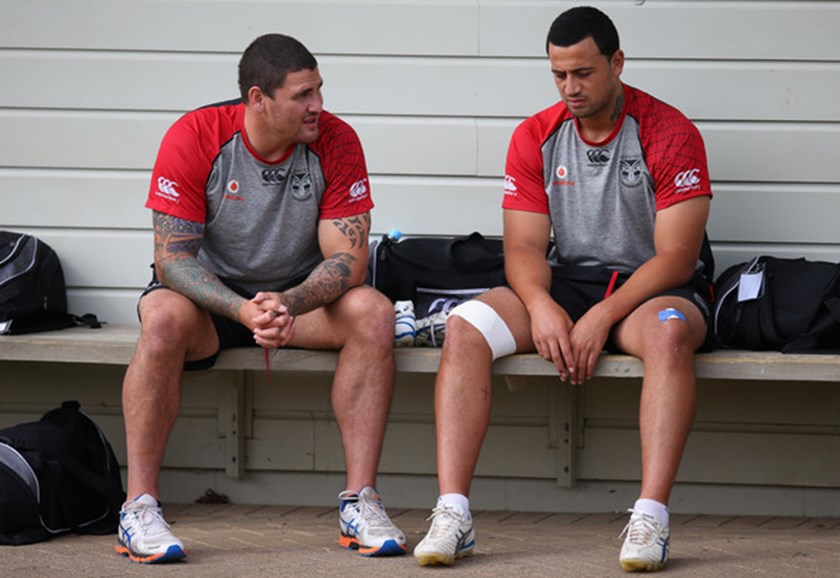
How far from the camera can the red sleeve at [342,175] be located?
167 inches

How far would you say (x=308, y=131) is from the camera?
417cm

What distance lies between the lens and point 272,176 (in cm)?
422

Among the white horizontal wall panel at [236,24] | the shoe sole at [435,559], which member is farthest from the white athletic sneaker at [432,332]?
the white horizontal wall panel at [236,24]

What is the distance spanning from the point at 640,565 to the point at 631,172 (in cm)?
125

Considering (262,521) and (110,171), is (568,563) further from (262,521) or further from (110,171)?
(110,171)

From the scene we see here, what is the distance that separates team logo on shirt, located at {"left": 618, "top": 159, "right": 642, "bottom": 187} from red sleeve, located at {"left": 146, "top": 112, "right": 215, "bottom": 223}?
4.10 ft

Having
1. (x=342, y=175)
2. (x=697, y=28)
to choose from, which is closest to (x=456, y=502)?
(x=342, y=175)

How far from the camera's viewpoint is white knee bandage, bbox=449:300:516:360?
4004mm

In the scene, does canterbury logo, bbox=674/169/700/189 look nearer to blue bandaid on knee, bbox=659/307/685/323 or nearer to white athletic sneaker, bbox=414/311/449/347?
blue bandaid on knee, bbox=659/307/685/323

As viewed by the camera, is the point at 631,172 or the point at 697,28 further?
the point at 697,28

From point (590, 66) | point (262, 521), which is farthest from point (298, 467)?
point (590, 66)

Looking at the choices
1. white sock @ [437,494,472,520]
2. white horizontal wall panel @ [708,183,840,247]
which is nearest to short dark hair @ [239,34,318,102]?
white sock @ [437,494,472,520]

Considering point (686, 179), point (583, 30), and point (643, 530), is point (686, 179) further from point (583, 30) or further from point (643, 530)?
point (643, 530)

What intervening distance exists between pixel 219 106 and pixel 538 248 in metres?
1.08
